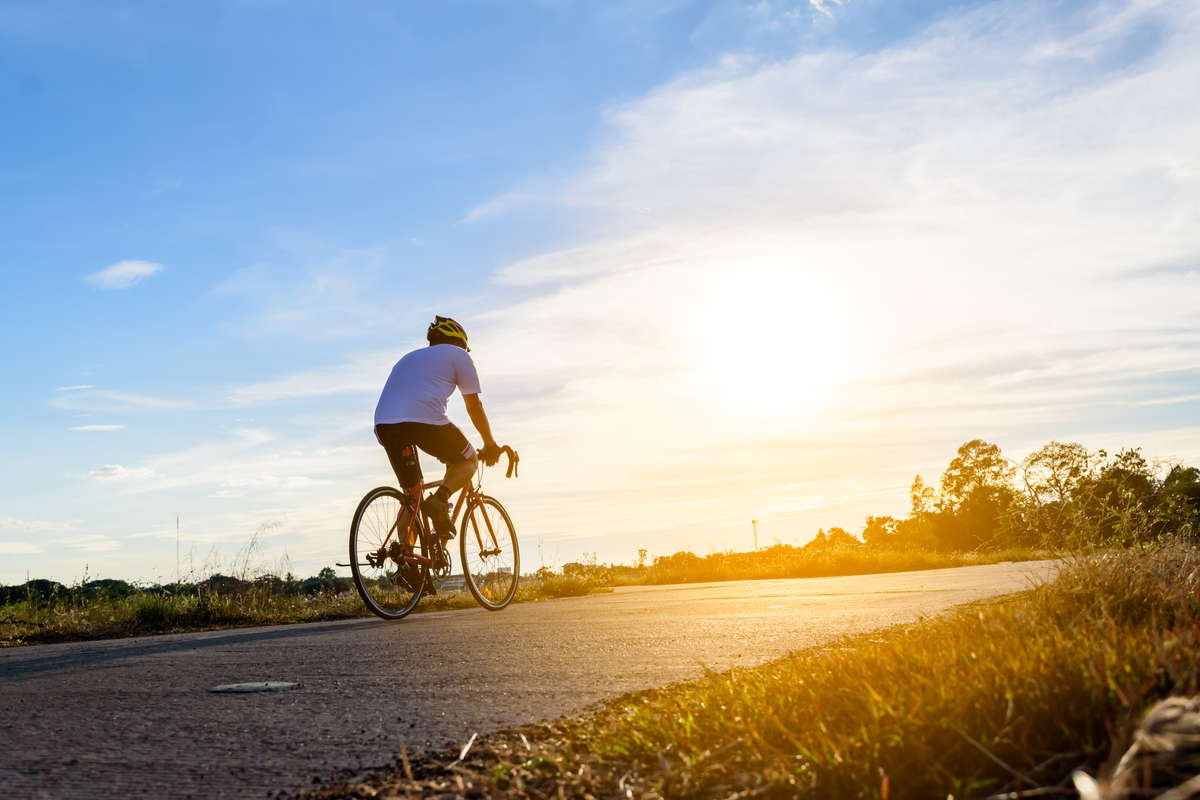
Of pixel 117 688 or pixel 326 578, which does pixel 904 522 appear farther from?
pixel 117 688

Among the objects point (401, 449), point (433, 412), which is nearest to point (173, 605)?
point (401, 449)

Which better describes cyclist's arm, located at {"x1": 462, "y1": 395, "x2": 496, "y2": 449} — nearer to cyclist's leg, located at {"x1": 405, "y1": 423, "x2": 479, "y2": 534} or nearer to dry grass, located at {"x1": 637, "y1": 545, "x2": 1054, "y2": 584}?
cyclist's leg, located at {"x1": 405, "y1": 423, "x2": 479, "y2": 534}

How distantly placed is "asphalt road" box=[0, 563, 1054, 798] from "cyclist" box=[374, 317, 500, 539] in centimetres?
154

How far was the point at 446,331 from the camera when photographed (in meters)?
9.26

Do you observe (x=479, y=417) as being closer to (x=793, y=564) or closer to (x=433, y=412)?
(x=433, y=412)

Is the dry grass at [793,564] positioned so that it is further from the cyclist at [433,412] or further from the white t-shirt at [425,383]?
the white t-shirt at [425,383]

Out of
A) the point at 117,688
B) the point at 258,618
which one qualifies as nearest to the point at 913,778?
the point at 117,688

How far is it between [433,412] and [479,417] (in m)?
0.78

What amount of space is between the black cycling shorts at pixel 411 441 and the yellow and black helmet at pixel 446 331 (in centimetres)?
93

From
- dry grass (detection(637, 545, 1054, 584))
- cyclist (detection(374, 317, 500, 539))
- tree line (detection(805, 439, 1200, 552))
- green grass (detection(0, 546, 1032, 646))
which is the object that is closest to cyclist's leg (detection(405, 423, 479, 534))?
cyclist (detection(374, 317, 500, 539))

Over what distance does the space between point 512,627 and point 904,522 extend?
59.0m

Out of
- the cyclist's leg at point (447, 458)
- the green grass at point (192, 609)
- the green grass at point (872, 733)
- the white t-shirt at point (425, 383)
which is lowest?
the green grass at point (872, 733)

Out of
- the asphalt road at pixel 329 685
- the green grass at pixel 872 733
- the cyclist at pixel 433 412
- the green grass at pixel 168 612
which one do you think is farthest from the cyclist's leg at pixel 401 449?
the green grass at pixel 872 733

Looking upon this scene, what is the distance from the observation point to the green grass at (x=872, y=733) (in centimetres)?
208
